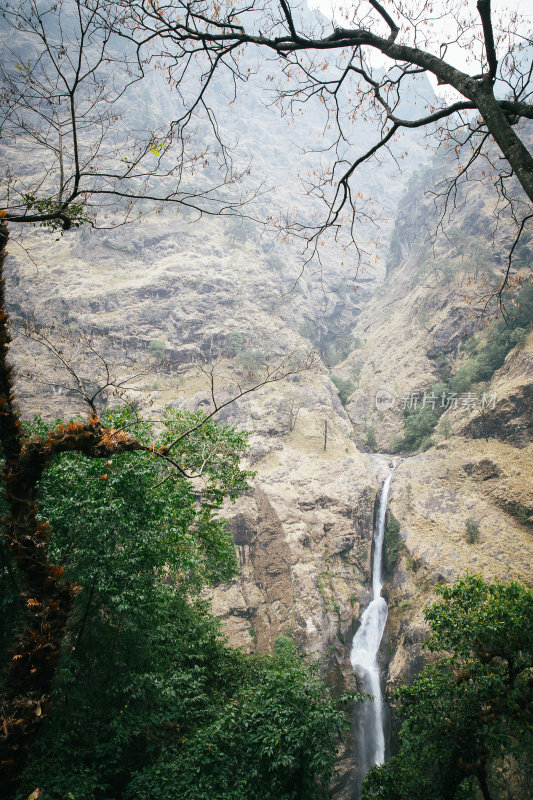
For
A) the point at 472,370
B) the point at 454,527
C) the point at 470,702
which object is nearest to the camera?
the point at 470,702

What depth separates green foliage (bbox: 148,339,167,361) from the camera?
123 ft

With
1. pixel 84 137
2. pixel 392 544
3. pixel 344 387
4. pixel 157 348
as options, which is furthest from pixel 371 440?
pixel 84 137

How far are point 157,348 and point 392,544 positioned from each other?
26.8 metres

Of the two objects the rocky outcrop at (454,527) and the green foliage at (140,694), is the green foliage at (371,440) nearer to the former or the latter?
the rocky outcrop at (454,527)

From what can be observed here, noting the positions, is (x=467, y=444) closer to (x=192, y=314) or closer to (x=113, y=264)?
(x=192, y=314)

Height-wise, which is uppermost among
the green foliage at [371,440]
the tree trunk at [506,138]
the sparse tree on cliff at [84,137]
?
the sparse tree on cliff at [84,137]

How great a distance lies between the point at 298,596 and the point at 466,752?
1406cm

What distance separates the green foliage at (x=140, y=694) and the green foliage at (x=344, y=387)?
33061 millimetres

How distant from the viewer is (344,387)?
1620 inches

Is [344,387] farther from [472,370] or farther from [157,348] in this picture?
[157,348]

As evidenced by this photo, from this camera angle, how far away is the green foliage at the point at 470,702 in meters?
6.36

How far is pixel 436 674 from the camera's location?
7.90 metres

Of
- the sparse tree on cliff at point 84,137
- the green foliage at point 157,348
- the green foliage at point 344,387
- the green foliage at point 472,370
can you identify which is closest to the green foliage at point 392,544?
the green foliage at point 472,370

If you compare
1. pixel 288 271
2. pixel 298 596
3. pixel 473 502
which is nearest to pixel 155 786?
pixel 298 596
